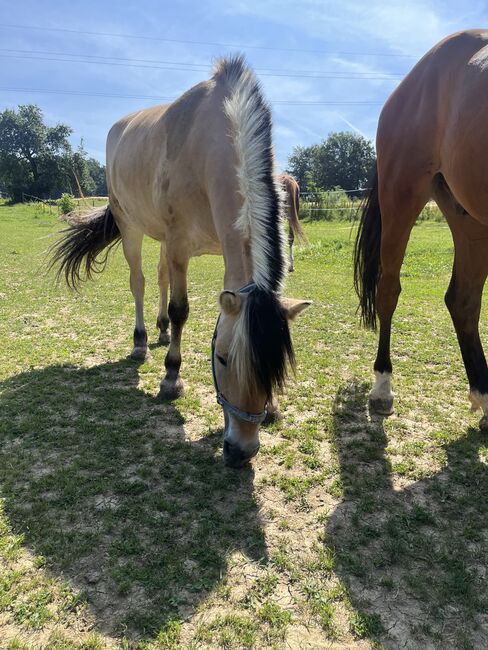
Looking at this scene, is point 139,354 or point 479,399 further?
point 139,354

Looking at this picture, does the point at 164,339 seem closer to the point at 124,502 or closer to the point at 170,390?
the point at 170,390

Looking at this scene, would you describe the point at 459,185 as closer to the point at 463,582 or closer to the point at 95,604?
the point at 463,582

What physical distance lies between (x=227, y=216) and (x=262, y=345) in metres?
1.03

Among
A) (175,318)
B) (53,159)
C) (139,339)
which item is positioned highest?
(53,159)

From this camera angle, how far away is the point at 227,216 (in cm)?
260

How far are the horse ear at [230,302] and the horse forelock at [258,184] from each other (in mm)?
132

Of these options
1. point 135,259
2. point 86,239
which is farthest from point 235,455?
point 86,239

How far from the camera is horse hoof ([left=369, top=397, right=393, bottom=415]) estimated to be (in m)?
3.16

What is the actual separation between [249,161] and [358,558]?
6.91ft

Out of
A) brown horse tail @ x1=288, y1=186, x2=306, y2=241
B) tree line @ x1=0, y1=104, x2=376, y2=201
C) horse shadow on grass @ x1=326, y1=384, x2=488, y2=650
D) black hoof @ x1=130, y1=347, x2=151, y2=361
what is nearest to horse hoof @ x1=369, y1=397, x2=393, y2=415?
horse shadow on grass @ x1=326, y1=384, x2=488, y2=650

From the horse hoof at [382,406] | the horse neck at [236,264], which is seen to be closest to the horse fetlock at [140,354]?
the horse neck at [236,264]

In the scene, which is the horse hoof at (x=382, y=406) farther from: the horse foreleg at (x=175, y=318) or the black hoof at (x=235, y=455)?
the horse foreleg at (x=175, y=318)

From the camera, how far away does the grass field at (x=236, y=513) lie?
1.57 metres

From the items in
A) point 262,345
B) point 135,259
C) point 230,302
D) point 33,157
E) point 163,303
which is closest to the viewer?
point 262,345
